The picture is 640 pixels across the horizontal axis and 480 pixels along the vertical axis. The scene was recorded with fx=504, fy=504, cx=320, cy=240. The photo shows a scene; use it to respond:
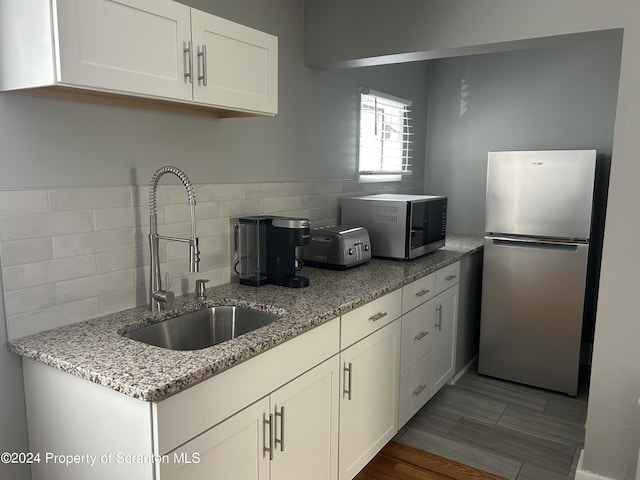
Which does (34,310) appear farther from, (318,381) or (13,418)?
(318,381)

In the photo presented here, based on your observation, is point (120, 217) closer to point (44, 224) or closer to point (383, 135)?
point (44, 224)

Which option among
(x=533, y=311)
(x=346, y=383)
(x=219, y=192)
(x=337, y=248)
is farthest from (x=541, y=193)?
(x=219, y=192)

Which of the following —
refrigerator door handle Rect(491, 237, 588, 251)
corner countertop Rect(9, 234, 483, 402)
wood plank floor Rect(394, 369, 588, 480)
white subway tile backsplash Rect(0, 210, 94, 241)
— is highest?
white subway tile backsplash Rect(0, 210, 94, 241)

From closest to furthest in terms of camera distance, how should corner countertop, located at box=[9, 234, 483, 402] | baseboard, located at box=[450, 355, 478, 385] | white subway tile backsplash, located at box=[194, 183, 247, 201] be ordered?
corner countertop, located at box=[9, 234, 483, 402] → white subway tile backsplash, located at box=[194, 183, 247, 201] → baseboard, located at box=[450, 355, 478, 385]

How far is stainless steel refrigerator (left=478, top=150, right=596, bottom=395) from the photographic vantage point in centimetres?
314

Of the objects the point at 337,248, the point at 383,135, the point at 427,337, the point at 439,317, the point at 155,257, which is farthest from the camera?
the point at 383,135

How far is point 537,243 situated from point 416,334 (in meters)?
1.18

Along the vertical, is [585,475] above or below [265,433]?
below

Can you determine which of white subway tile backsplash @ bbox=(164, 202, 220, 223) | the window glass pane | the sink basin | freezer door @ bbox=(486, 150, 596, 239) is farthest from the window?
the sink basin

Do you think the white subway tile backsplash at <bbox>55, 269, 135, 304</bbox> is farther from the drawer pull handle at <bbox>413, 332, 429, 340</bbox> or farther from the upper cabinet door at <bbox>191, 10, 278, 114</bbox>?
the drawer pull handle at <bbox>413, 332, 429, 340</bbox>

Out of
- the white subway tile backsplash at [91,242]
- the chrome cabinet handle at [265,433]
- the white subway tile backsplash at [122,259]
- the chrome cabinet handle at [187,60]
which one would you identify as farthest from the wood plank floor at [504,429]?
the chrome cabinet handle at [187,60]

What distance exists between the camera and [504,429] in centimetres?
286

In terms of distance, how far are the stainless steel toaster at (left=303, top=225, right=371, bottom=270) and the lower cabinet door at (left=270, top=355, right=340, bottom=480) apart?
2.46 ft

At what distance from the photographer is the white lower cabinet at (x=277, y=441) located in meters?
1.40
